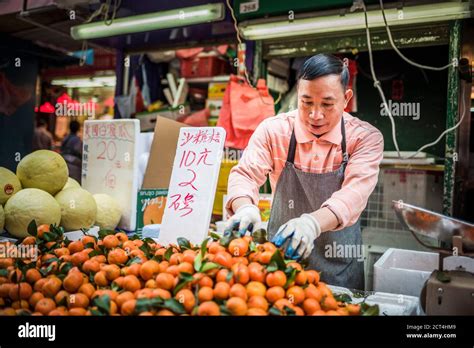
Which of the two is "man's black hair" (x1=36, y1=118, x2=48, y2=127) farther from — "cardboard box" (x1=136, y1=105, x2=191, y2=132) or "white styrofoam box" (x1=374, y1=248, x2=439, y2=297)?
"white styrofoam box" (x1=374, y1=248, x2=439, y2=297)

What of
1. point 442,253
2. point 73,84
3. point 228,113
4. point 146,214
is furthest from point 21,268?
point 73,84

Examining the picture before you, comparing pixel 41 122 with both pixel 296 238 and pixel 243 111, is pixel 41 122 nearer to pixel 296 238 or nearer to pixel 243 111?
pixel 243 111

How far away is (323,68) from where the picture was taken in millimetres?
1884

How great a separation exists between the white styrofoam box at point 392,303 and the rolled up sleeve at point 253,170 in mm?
579

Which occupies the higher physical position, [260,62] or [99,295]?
[260,62]

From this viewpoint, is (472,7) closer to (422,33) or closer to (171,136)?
(422,33)

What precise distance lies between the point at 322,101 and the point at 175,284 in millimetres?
1042

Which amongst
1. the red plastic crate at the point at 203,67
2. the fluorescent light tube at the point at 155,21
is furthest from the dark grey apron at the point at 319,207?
the red plastic crate at the point at 203,67

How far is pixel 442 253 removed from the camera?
184 cm

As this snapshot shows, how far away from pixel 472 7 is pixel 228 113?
6.56ft

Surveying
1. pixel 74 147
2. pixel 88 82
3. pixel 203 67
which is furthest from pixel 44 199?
pixel 88 82

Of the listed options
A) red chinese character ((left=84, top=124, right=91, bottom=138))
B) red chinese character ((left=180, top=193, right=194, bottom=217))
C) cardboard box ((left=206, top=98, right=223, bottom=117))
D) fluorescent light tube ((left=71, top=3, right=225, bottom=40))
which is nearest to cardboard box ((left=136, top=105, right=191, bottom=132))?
cardboard box ((left=206, top=98, right=223, bottom=117))

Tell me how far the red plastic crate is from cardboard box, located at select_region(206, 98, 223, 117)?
2.01 ft

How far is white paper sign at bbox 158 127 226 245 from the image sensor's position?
191 cm
